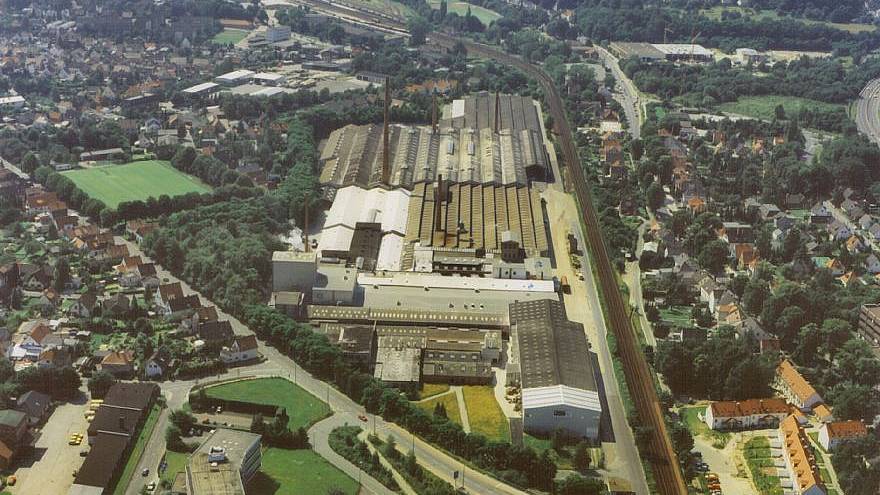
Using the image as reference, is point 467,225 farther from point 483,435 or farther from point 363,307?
point 483,435

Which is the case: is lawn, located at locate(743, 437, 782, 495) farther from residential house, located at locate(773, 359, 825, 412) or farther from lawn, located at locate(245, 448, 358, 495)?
lawn, located at locate(245, 448, 358, 495)

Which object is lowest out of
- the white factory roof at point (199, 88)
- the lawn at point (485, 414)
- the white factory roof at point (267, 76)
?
the white factory roof at point (199, 88)

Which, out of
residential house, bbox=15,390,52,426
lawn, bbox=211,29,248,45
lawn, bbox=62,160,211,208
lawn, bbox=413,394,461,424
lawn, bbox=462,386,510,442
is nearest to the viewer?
residential house, bbox=15,390,52,426

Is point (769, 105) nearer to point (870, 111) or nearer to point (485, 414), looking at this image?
point (870, 111)

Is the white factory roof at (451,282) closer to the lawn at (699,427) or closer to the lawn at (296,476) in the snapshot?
the lawn at (699,427)

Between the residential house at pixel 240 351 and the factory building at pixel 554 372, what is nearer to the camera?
the factory building at pixel 554 372

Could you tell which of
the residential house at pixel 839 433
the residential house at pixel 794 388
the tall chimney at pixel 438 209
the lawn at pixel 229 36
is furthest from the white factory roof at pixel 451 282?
the lawn at pixel 229 36

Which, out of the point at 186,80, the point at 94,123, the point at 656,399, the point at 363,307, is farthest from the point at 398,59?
the point at 656,399

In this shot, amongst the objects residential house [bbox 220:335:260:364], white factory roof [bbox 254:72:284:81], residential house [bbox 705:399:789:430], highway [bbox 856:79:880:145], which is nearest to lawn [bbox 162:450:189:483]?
residential house [bbox 220:335:260:364]
